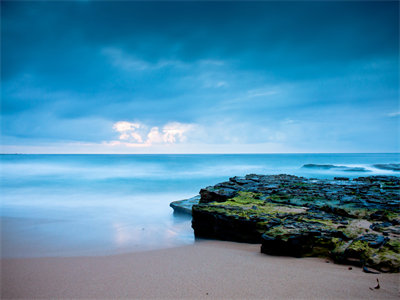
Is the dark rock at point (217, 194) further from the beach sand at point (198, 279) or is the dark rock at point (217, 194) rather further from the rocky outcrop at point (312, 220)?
the beach sand at point (198, 279)

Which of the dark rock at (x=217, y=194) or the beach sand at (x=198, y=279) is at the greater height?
the dark rock at (x=217, y=194)

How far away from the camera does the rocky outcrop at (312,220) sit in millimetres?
3572

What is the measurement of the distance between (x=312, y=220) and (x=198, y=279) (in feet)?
8.90

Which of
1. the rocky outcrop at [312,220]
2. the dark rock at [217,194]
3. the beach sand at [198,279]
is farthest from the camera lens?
the dark rock at [217,194]

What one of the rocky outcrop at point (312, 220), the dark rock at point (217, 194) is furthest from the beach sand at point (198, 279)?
the dark rock at point (217, 194)

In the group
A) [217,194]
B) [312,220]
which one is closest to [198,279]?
[312,220]

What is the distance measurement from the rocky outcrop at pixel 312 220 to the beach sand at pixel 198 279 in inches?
10.4

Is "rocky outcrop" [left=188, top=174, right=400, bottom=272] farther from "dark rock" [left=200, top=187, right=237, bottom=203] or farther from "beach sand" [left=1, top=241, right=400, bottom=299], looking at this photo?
"beach sand" [left=1, top=241, right=400, bottom=299]

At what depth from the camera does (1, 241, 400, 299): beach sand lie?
2.73 meters

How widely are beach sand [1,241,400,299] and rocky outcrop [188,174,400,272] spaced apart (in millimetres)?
263

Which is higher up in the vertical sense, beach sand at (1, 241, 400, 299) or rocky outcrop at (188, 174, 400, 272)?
rocky outcrop at (188, 174, 400, 272)

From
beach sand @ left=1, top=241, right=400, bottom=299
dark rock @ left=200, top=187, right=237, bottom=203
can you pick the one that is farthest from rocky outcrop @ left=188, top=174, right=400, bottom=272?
beach sand @ left=1, top=241, right=400, bottom=299

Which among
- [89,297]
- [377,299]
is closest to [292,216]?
[377,299]

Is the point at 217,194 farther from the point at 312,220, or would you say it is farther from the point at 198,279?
the point at 198,279
